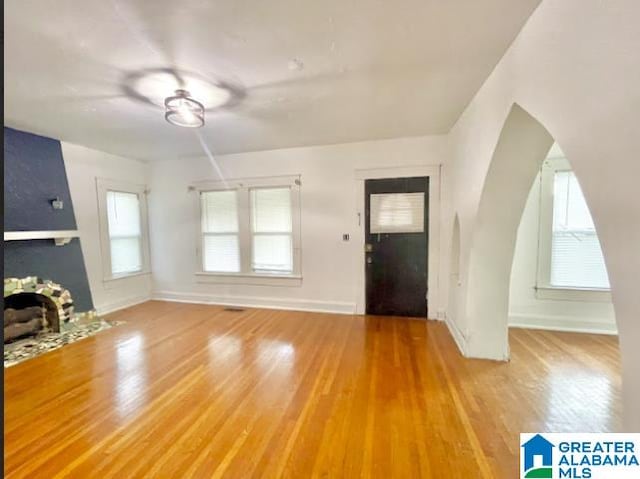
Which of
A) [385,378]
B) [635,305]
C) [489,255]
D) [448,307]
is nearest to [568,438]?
[635,305]

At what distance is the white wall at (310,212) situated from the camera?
4.20 m

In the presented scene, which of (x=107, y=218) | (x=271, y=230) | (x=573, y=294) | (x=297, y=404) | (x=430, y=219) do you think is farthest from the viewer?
(x=271, y=230)

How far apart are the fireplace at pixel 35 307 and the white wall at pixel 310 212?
1709 millimetres

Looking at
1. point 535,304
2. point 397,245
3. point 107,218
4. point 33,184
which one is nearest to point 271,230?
point 397,245

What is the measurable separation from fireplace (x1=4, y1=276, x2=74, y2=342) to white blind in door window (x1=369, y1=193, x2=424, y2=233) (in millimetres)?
4141

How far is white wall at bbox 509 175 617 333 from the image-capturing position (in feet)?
11.7

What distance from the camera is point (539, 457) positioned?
4.73 ft

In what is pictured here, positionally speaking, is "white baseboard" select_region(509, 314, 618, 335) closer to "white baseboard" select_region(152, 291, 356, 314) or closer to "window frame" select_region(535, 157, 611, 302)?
"window frame" select_region(535, 157, 611, 302)

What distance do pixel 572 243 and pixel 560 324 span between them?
1.00m

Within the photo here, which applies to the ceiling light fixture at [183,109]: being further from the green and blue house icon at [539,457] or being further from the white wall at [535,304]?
the white wall at [535,304]

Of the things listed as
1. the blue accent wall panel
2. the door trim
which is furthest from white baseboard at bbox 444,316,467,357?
the blue accent wall panel

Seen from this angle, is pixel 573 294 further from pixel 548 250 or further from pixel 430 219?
pixel 430 219

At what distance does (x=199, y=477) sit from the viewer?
1.63 meters

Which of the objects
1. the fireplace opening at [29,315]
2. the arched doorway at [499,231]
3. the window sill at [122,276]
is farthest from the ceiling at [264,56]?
the window sill at [122,276]
